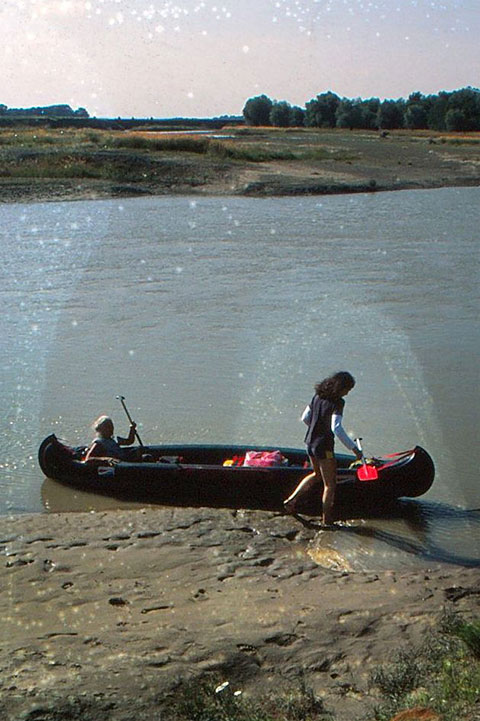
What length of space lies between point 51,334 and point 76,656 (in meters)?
11.4

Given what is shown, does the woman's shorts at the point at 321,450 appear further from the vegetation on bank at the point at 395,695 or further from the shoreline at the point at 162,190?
the shoreline at the point at 162,190

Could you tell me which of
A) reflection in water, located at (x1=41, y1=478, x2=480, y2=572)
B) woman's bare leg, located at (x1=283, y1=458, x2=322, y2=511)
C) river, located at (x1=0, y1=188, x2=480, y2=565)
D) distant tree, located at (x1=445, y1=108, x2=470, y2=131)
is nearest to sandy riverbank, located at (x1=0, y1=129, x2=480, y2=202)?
river, located at (x1=0, y1=188, x2=480, y2=565)

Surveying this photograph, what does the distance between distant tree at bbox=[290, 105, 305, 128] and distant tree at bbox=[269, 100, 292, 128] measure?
35cm

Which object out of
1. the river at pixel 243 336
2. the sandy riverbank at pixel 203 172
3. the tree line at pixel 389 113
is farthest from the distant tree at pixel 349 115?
the river at pixel 243 336

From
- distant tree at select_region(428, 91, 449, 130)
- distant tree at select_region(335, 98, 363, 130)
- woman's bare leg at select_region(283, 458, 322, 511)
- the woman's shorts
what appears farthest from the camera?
distant tree at select_region(335, 98, 363, 130)

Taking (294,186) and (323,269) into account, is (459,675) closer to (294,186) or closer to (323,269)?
(323,269)

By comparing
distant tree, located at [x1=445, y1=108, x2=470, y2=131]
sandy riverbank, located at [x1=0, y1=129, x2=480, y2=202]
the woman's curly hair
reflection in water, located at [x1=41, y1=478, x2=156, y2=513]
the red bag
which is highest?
distant tree, located at [x1=445, y1=108, x2=470, y2=131]

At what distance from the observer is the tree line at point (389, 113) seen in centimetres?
8144

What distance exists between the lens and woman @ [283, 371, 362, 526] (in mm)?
8672

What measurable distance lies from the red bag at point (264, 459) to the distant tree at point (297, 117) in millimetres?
90718

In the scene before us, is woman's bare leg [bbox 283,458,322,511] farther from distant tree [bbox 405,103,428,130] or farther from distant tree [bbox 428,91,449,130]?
distant tree [bbox 405,103,428,130]

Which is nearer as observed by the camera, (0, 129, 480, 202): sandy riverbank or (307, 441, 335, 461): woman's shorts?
(307, 441, 335, 461): woman's shorts

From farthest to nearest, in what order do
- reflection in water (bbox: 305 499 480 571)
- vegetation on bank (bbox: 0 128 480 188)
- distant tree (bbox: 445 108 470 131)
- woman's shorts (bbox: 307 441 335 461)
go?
distant tree (bbox: 445 108 470 131), vegetation on bank (bbox: 0 128 480 188), woman's shorts (bbox: 307 441 335 461), reflection in water (bbox: 305 499 480 571)

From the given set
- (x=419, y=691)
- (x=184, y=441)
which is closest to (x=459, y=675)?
(x=419, y=691)
